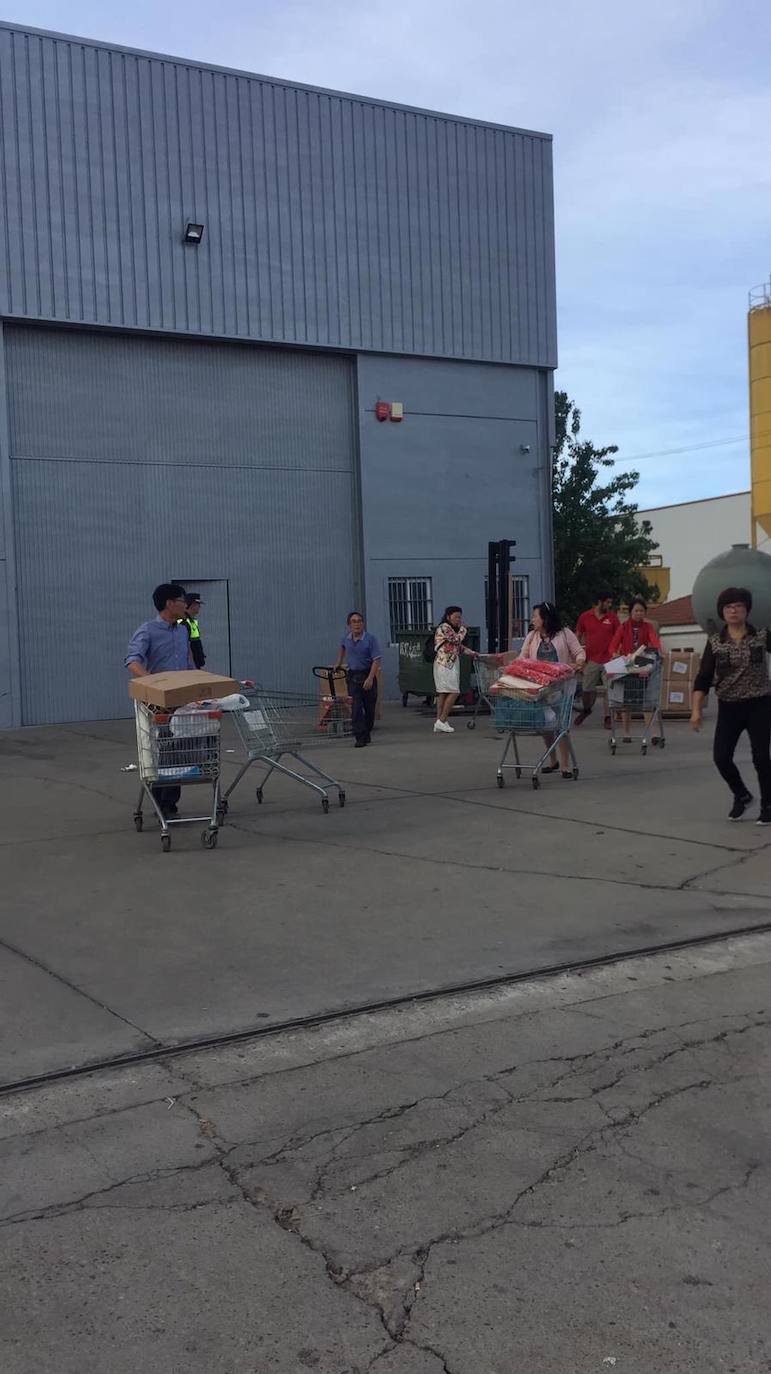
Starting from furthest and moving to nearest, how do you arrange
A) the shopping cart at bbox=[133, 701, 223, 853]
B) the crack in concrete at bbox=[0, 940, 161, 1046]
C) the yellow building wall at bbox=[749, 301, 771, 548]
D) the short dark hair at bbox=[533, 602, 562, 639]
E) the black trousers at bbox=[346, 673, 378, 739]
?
1. the yellow building wall at bbox=[749, 301, 771, 548]
2. the black trousers at bbox=[346, 673, 378, 739]
3. the short dark hair at bbox=[533, 602, 562, 639]
4. the shopping cart at bbox=[133, 701, 223, 853]
5. the crack in concrete at bbox=[0, 940, 161, 1046]

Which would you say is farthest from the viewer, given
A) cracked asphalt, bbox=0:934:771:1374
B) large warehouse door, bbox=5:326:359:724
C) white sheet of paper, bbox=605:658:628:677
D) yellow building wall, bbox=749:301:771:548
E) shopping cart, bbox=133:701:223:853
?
yellow building wall, bbox=749:301:771:548

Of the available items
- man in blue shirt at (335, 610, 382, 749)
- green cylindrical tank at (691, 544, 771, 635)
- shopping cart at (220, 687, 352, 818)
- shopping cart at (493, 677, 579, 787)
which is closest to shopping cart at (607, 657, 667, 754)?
shopping cart at (493, 677, 579, 787)

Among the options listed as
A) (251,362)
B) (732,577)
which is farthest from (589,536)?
(251,362)

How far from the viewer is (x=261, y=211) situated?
22750 mm

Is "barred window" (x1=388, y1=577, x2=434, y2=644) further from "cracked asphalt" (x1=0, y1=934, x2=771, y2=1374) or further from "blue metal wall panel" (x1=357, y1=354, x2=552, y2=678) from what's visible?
"cracked asphalt" (x1=0, y1=934, x2=771, y2=1374)

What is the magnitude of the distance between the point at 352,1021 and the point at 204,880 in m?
2.97

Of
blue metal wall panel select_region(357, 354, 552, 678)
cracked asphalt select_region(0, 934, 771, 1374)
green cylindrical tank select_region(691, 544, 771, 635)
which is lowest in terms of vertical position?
cracked asphalt select_region(0, 934, 771, 1374)

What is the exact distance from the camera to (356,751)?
15.5 meters

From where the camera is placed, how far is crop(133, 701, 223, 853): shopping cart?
912cm

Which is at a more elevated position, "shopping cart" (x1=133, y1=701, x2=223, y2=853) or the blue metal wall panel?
the blue metal wall panel

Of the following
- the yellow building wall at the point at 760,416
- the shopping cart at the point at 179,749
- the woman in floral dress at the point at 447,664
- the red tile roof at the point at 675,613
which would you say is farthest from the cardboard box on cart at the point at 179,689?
the red tile roof at the point at 675,613

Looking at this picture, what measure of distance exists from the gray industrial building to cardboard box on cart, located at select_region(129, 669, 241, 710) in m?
12.4

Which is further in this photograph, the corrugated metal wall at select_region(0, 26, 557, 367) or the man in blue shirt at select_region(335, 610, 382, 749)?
the corrugated metal wall at select_region(0, 26, 557, 367)

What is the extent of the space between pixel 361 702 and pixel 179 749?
22.3ft
